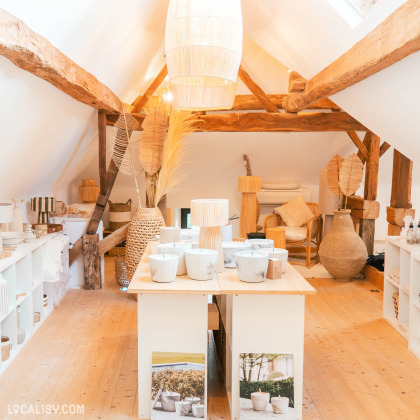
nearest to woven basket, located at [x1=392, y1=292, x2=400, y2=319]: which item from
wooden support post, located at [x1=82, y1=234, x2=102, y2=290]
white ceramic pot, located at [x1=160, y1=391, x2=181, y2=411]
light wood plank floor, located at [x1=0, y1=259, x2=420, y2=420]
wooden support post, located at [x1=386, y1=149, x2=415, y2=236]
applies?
light wood plank floor, located at [x1=0, y1=259, x2=420, y2=420]

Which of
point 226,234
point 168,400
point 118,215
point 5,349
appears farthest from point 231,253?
point 118,215

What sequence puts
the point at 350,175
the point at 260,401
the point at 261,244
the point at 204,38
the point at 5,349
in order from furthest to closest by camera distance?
the point at 350,175 → the point at 5,349 → the point at 261,244 → the point at 260,401 → the point at 204,38

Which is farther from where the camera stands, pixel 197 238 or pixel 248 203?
pixel 248 203

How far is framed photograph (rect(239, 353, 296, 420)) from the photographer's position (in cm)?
253

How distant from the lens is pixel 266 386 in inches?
100

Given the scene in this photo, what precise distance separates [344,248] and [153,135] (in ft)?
7.54

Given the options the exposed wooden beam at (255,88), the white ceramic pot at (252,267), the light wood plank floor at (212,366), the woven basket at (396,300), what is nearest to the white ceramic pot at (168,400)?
the light wood plank floor at (212,366)

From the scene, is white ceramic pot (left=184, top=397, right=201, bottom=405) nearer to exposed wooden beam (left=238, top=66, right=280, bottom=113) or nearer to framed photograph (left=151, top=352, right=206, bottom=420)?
framed photograph (left=151, top=352, right=206, bottom=420)

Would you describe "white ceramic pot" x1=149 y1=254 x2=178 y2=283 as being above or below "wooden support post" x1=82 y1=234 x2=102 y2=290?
above

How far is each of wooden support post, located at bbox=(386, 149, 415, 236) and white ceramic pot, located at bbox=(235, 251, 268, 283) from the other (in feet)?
10.4

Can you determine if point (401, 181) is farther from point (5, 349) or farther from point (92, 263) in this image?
point (5, 349)

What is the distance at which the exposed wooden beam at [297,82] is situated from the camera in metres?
4.67

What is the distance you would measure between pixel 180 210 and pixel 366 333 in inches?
178

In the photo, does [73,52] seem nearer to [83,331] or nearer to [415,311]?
[83,331]
